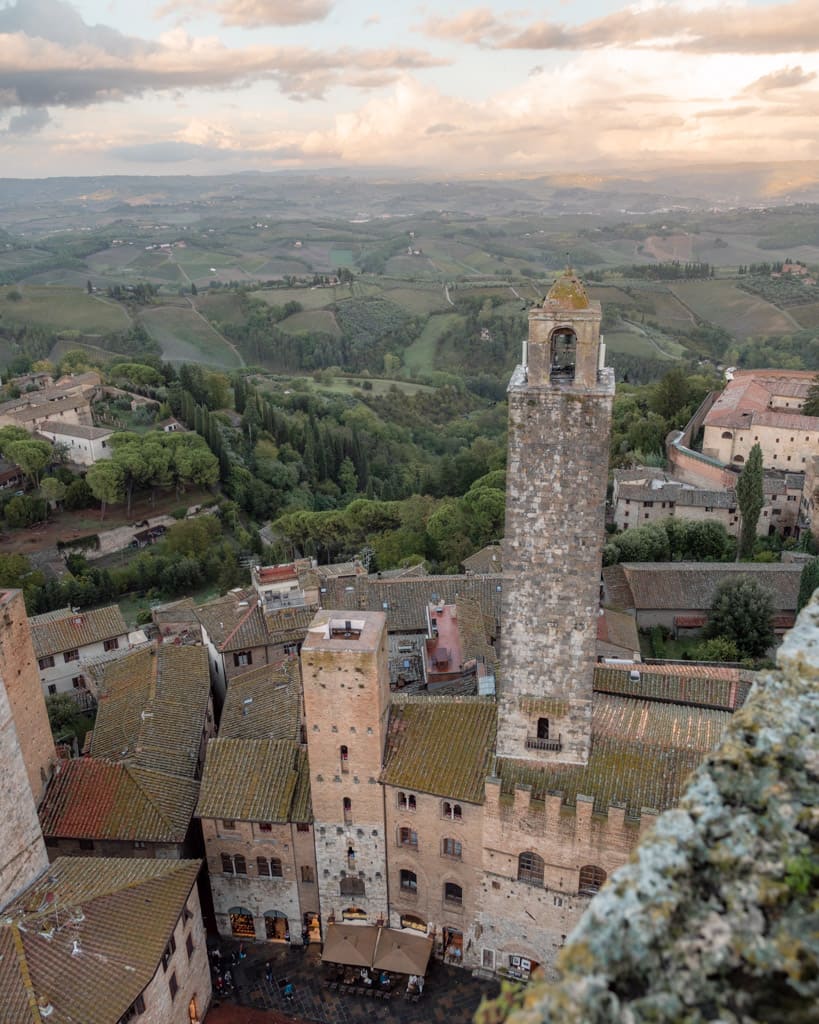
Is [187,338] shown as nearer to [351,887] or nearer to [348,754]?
[351,887]

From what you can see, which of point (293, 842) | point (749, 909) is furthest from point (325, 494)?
point (749, 909)

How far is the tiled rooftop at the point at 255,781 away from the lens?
27359mm

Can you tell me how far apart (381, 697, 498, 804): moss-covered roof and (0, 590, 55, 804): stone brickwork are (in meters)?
12.6

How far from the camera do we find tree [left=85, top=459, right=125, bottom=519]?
69375 millimetres

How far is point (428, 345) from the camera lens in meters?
172

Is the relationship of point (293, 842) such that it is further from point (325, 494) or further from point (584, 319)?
point (325, 494)

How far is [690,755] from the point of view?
23.9 metres

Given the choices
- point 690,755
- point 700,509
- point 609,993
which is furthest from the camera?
Result: point 700,509

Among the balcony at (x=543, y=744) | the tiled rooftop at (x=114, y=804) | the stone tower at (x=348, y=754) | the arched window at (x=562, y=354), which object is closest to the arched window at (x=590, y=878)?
the balcony at (x=543, y=744)

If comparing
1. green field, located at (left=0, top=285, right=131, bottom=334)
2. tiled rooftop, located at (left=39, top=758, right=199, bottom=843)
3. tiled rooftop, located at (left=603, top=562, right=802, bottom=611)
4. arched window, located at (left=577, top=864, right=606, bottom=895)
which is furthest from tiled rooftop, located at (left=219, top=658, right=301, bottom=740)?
green field, located at (left=0, top=285, right=131, bottom=334)

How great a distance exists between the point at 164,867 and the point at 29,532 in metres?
52.4

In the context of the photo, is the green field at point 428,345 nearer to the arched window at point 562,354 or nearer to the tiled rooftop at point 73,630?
the tiled rooftop at point 73,630

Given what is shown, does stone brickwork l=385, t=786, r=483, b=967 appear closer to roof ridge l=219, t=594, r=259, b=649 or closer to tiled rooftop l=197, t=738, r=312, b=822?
tiled rooftop l=197, t=738, r=312, b=822

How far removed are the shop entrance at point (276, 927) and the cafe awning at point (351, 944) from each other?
79.0 inches
